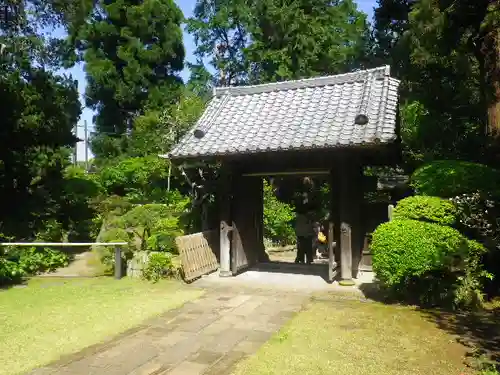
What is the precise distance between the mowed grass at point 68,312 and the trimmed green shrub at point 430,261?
12.4 feet

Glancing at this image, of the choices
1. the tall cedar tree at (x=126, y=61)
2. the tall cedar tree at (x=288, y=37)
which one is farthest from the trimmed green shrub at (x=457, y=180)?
the tall cedar tree at (x=126, y=61)

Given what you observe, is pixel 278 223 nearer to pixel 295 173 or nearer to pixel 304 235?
pixel 304 235

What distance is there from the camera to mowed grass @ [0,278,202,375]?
5672mm

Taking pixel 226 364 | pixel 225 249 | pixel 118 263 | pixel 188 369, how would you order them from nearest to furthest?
pixel 188 369 < pixel 226 364 < pixel 118 263 < pixel 225 249

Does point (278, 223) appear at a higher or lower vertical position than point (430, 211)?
lower

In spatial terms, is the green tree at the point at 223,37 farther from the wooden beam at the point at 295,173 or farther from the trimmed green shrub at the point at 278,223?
the wooden beam at the point at 295,173

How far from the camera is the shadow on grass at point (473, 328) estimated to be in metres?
5.18

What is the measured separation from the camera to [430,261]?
7039 mm

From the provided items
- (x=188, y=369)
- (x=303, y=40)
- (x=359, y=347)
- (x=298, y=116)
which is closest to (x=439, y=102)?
(x=298, y=116)

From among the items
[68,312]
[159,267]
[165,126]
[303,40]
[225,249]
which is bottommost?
[68,312]

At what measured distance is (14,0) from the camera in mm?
12562

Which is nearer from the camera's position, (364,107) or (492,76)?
(492,76)

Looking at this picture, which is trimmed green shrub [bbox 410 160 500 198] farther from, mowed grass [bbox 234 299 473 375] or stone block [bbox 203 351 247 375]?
stone block [bbox 203 351 247 375]

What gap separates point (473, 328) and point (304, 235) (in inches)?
246
